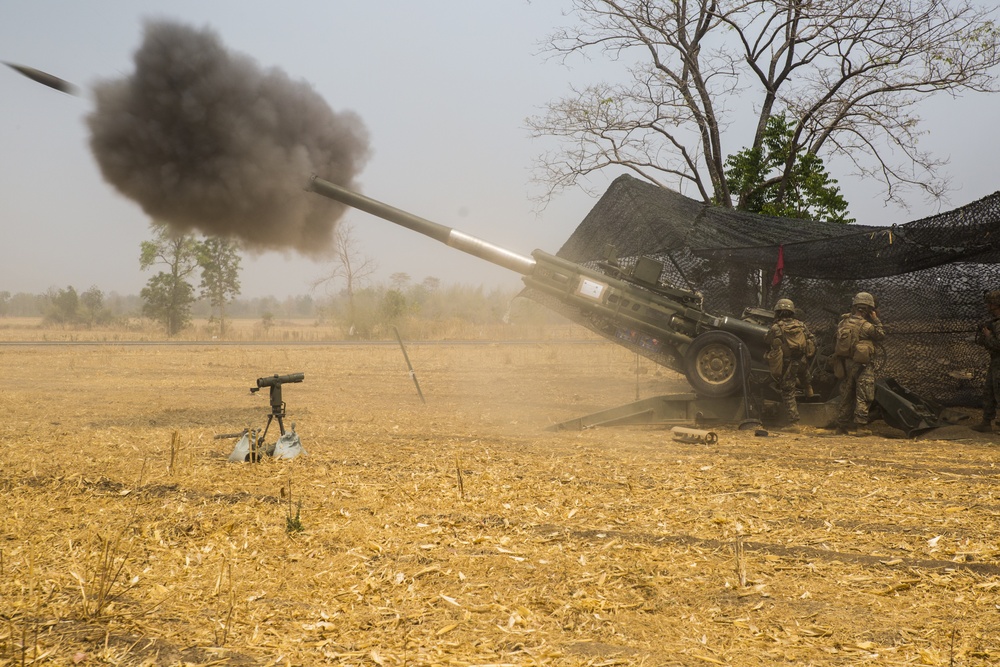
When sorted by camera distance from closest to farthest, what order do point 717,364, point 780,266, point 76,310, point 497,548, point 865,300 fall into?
point 497,548
point 865,300
point 717,364
point 780,266
point 76,310

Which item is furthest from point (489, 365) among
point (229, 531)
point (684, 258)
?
point (229, 531)

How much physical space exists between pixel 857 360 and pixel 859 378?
0.32 meters

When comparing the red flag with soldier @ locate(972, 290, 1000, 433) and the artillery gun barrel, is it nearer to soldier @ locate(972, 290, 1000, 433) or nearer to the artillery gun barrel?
soldier @ locate(972, 290, 1000, 433)

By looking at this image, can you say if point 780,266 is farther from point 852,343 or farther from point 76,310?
point 76,310

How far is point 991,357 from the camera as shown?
33.2 feet

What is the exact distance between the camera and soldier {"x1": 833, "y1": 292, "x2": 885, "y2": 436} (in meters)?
10.2

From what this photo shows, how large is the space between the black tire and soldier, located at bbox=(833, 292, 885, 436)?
129 centimetres

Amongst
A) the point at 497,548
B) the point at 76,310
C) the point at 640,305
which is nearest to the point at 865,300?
the point at 640,305

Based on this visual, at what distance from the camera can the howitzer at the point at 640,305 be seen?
35.4 feet

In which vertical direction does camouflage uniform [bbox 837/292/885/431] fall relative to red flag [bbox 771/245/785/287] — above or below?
below

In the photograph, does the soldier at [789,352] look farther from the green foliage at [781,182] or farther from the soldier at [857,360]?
the green foliage at [781,182]

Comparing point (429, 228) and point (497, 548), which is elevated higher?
point (429, 228)

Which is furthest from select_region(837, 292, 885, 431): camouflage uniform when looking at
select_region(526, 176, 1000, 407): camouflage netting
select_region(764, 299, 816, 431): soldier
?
select_region(526, 176, 1000, 407): camouflage netting

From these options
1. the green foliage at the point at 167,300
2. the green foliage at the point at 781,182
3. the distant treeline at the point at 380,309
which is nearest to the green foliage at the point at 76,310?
the distant treeline at the point at 380,309
